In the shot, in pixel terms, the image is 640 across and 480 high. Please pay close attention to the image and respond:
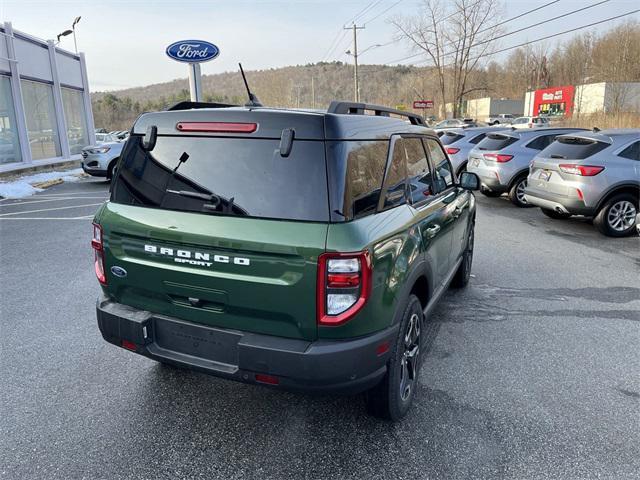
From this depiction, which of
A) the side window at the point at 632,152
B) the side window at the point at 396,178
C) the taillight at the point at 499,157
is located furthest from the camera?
the taillight at the point at 499,157

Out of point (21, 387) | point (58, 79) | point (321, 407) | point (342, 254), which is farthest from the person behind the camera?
point (58, 79)

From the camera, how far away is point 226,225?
95.8 inches

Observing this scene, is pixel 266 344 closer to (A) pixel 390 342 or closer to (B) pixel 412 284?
(A) pixel 390 342

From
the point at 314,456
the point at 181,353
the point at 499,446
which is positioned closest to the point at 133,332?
the point at 181,353

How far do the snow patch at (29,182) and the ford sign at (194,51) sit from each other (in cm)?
572

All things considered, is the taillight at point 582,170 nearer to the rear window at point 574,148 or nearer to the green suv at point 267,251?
the rear window at point 574,148

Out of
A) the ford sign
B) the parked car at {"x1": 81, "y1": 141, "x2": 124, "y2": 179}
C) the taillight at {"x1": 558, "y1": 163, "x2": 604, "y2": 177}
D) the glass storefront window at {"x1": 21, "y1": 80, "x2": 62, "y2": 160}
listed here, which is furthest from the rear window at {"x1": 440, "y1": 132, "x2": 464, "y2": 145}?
the glass storefront window at {"x1": 21, "y1": 80, "x2": 62, "y2": 160}

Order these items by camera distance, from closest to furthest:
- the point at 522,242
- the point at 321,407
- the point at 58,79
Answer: the point at 321,407 → the point at 522,242 → the point at 58,79

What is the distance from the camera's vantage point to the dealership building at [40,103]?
663 inches

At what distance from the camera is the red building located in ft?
177

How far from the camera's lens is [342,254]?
2.25m

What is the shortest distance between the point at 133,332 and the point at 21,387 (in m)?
1.28

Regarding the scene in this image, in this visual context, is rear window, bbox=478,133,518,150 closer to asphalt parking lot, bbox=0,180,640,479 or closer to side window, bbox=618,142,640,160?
side window, bbox=618,142,640,160

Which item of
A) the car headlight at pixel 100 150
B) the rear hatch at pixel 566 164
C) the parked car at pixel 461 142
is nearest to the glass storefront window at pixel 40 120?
the car headlight at pixel 100 150
